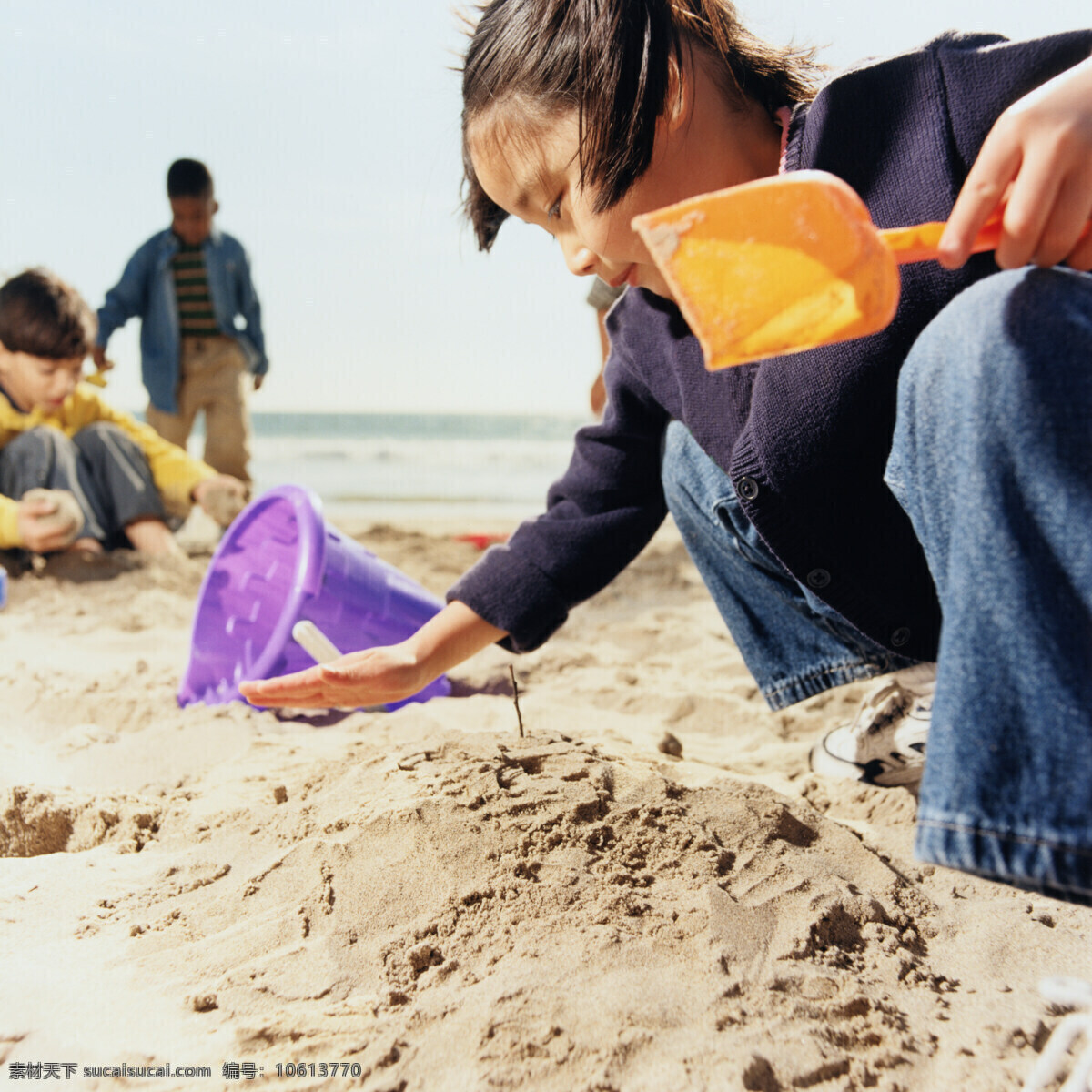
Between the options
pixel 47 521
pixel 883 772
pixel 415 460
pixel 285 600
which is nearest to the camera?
pixel 883 772

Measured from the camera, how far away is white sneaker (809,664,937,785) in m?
1.17

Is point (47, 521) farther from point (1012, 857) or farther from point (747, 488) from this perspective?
point (1012, 857)

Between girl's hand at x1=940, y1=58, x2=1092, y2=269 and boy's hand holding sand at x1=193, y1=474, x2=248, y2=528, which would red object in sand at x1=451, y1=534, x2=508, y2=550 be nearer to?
boy's hand holding sand at x1=193, y1=474, x2=248, y2=528

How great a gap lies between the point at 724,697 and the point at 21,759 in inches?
41.7

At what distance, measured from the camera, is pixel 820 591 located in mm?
951

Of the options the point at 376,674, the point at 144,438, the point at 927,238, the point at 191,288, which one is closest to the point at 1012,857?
the point at 927,238

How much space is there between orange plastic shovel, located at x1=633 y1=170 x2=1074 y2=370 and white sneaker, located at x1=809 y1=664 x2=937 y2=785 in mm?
626

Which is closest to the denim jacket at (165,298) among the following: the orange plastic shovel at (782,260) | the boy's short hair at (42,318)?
the boy's short hair at (42,318)

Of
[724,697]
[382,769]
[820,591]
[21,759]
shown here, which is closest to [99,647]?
[21,759]

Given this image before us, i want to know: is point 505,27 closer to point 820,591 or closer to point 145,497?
point 820,591

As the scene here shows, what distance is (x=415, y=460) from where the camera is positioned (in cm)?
1027

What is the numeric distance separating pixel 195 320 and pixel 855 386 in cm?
390

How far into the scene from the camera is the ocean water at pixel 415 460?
593 centimetres

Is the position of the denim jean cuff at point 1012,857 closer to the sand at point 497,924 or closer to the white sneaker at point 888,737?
→ the sand at point 497,924
